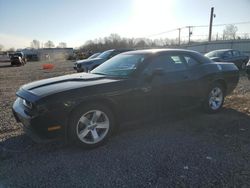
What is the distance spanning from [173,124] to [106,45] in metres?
62.5

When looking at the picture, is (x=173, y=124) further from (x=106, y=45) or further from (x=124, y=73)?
(x=106, y=45)

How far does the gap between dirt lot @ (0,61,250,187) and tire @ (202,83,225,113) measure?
62 centimetres

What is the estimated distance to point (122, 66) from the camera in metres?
4.36

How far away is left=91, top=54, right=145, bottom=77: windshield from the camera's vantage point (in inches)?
161

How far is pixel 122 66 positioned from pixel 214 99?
8.17 feet

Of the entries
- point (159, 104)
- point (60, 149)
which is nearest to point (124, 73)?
point (159, 104)

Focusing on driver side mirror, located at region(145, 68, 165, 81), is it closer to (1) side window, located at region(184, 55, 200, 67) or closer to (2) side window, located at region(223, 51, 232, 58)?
(1) side window, located at region(184, 55, 200, 67)

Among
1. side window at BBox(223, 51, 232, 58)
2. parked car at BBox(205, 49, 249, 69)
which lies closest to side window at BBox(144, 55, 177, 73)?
parked car at BBox(205, 49, 249, 69)

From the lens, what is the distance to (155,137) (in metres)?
3.92

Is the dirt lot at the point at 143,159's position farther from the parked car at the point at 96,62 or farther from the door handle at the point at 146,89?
the parked car at the point at 96,62

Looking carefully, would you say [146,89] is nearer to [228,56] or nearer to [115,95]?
[115,95]

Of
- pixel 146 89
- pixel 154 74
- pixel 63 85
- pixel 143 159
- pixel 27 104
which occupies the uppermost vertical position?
pixel 154 74

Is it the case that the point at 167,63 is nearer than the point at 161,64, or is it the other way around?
the point at 161,64

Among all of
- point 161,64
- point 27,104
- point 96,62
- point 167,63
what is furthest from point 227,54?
point 27,104
